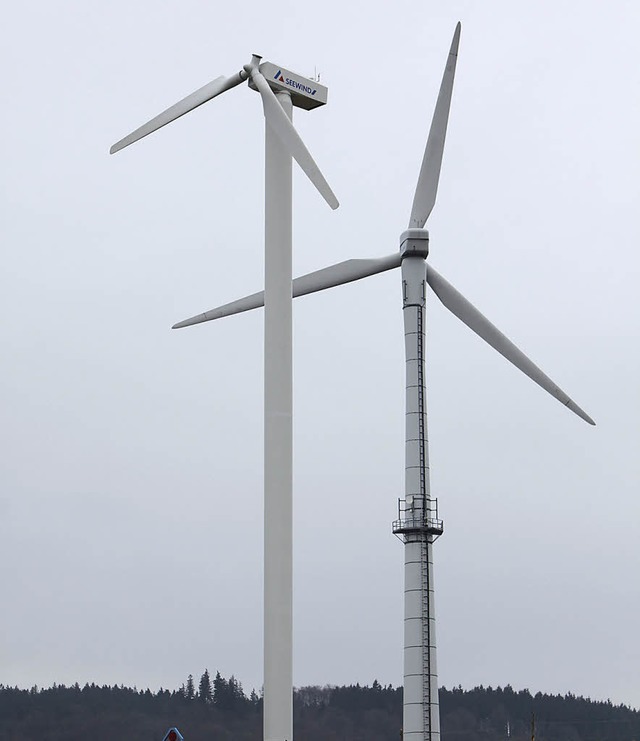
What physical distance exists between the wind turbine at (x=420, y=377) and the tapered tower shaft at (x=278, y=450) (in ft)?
97.8

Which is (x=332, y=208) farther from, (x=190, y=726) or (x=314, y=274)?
A: (x=190, y=726)

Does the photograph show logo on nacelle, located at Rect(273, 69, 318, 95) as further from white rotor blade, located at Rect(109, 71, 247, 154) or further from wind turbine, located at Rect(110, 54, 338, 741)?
white rotor blade, located at Rect(109, 71, 247, 154)

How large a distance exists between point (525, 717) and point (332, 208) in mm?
179627

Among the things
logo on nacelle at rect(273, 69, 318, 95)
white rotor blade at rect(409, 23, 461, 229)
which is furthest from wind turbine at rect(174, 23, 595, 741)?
logo on nacelle at rect(273, 69, 318, 95)

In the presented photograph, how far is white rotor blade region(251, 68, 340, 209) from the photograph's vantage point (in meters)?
34.5

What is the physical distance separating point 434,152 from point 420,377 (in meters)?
14.1

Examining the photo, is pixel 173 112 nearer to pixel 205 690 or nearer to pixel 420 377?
pixel 420 377

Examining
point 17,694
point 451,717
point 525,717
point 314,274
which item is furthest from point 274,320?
point 525,717

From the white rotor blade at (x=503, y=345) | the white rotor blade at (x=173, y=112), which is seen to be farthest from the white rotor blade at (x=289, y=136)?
the white rotor blade at (x=503, y=345)

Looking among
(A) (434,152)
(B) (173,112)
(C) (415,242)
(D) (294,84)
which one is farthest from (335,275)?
(D) (294,84)

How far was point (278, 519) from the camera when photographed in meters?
36.0

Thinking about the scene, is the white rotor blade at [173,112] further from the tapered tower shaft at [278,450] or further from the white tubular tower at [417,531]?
the white tubular tower at [417,531]

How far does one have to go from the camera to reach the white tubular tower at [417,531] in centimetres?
7175

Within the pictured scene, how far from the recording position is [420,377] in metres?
76.2
